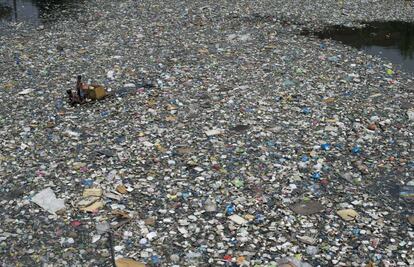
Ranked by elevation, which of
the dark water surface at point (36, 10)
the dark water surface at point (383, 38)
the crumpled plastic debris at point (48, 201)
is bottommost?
the dark water surface at point (383, 38)

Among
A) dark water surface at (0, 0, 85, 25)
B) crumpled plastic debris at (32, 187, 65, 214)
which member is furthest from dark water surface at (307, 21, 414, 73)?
crumpled plastic debris at (32, 187, 65, 214)

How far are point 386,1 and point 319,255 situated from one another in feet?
45.2

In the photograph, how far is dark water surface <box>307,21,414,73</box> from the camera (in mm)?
11477

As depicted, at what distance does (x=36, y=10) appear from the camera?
575 inches

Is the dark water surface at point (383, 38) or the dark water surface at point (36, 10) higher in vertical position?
the dark water surface at point (36, 10)

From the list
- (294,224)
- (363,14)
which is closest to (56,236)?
(294,224)

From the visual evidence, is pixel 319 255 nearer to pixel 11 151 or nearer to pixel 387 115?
pixel 387 115

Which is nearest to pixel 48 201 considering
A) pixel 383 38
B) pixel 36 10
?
pixel 383 38

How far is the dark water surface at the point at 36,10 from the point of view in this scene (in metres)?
13.8

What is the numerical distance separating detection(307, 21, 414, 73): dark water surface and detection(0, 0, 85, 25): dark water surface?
311 inches

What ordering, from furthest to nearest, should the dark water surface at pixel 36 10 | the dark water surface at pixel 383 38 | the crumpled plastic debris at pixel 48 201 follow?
1. the dark water surface at pixel 36 10
2. the dark water surface at pixel 383 38
3. the crumpled plastic debris at pixel 48 201

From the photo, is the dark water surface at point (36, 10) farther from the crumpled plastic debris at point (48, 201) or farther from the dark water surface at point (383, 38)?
the crumpled plastic debris at point (48, 201)

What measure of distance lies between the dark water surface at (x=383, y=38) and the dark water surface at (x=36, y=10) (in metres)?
7.90

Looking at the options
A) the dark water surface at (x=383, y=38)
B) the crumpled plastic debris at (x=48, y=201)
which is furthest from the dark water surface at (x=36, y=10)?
the crumpled plastic debris at (x=48, y=201)
